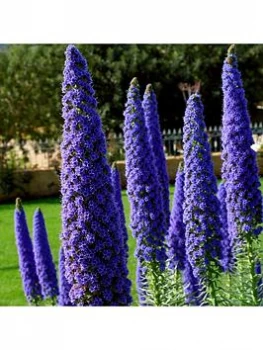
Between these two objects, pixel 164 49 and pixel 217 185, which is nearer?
pixel 217 185

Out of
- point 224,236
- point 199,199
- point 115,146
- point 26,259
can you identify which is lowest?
point 26,259

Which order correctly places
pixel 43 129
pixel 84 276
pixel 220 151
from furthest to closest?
pixel 43 129, pixel 220 151, pixel 84 276

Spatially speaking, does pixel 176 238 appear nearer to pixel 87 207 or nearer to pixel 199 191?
pixel 199 191

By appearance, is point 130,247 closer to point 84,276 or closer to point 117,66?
point 84,276

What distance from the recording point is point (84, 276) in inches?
134

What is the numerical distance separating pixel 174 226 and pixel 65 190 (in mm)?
1123

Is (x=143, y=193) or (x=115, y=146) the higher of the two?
(x=115, y=146)

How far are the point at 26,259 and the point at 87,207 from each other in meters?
1.44

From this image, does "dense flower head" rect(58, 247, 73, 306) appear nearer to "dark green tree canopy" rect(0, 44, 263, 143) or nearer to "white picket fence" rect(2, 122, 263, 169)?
"white picket fence" rect(2, 122, 263, 169)

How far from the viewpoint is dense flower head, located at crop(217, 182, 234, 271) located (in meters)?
4.34

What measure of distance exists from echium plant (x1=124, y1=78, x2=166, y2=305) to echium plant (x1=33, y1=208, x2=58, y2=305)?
711 millimetres

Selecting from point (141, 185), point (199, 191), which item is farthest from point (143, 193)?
point (199, 191)

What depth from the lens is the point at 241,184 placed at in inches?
166
